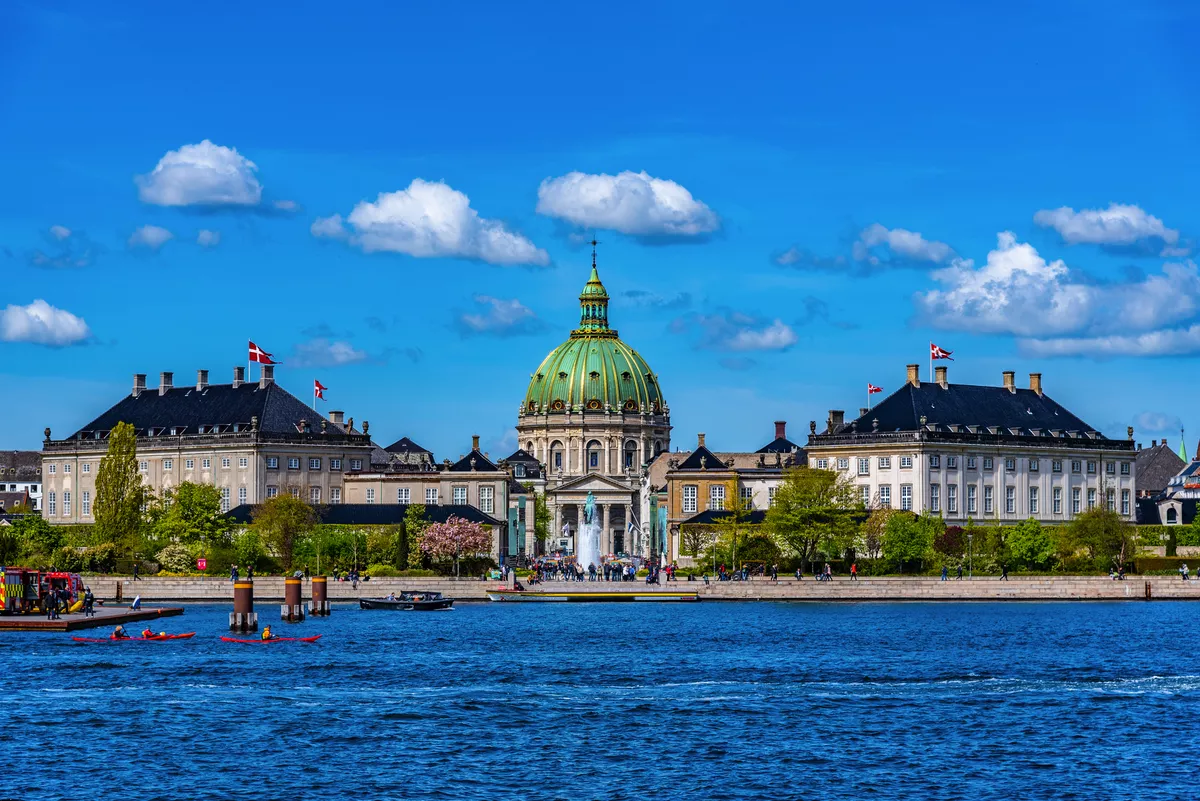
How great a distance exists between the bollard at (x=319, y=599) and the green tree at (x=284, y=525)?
1128 inches

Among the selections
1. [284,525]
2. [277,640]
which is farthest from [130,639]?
[284,525]

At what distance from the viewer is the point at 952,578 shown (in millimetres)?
131500

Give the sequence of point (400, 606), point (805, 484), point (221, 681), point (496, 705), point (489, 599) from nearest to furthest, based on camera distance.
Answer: point (496, 705) → point (221, 681) → point (400, 606) → point (489, 599) → point (805, 484)

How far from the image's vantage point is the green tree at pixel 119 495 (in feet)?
465

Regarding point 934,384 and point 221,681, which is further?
point 934,384

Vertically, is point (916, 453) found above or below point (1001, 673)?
above

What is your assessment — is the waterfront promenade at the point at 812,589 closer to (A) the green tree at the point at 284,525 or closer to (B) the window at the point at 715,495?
(A) the green tree at the point at 284,525

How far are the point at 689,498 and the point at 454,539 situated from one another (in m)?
41.1

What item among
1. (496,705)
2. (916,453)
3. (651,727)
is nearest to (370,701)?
(496,705)

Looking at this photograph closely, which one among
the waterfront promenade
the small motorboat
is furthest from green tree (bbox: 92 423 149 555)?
the small motorboat

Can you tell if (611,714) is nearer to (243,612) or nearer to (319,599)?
(243,612)

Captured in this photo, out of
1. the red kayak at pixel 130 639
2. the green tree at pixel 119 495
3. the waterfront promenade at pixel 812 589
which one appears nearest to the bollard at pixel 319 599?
the waterfront promenade at pixel 812 589

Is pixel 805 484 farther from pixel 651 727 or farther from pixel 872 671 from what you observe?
pixel 651 727

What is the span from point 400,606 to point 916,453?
62414mm
